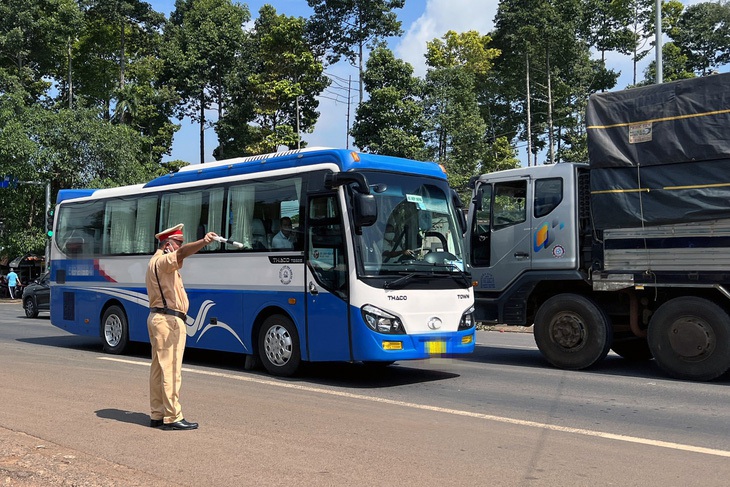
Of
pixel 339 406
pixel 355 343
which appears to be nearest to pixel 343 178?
pixel 355 343

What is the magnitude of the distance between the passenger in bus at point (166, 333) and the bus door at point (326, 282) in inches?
114

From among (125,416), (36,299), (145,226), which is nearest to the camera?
(125,416)

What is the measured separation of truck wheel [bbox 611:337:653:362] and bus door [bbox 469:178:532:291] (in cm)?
211

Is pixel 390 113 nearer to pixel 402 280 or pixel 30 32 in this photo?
pixel 30 32

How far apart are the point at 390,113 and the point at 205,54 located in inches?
632

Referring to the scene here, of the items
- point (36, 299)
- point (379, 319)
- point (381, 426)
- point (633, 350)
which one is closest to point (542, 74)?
point (36, 299)

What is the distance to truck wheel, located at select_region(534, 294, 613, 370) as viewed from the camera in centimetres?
1081

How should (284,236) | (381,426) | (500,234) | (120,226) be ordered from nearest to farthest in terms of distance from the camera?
1. (381,426)
2. (284,236)
3. (500,234)
4. (120,226)

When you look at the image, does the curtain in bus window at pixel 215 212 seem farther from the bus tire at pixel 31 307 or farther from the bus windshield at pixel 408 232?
the bus tire at pixel 31 307

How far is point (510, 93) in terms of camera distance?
174 feet

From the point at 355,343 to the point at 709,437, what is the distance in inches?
163

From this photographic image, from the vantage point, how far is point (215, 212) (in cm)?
1170

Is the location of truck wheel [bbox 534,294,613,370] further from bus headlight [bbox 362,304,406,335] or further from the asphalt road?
bus headlight [bbox 362,304,406,335]

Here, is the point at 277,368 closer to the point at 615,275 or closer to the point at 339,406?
the point at 339,406
